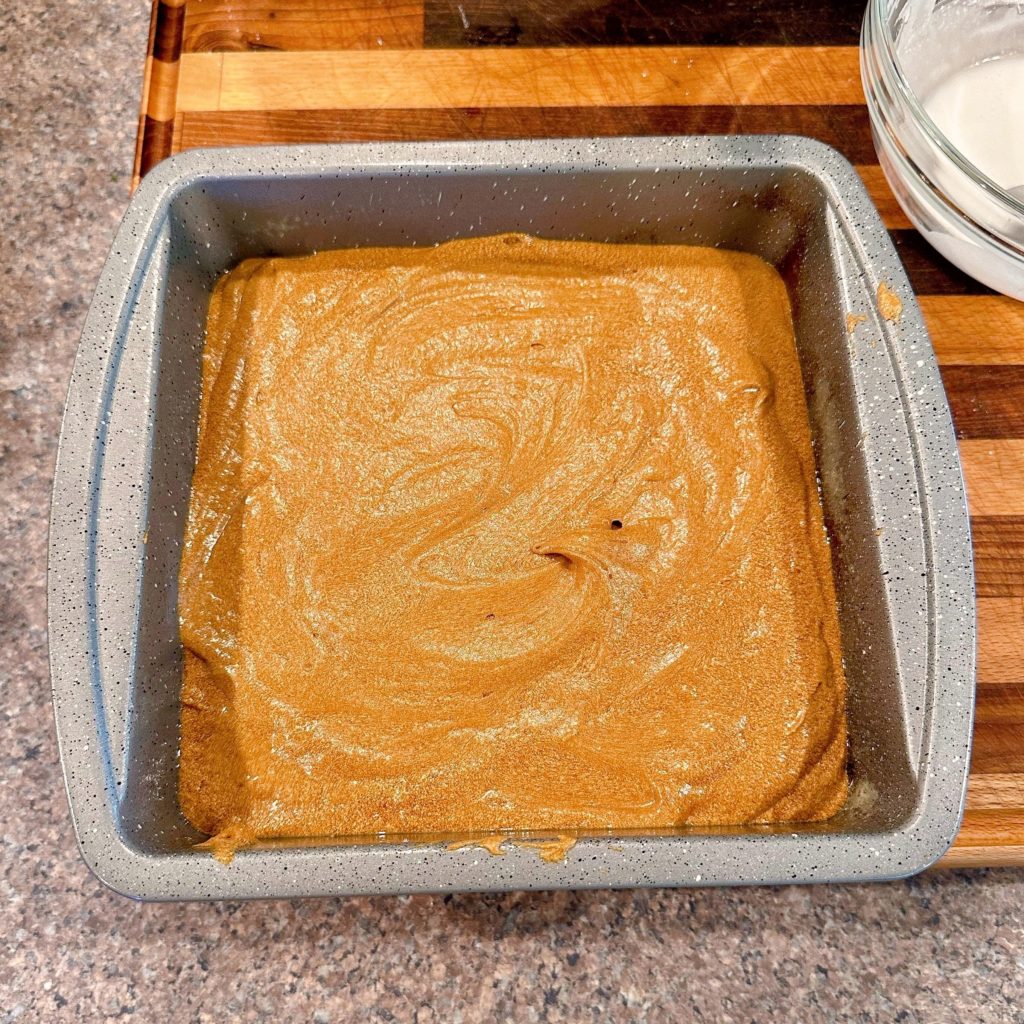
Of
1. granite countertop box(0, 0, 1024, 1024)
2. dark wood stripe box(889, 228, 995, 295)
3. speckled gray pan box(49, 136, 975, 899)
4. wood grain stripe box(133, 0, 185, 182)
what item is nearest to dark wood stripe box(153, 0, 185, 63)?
wood grain stripe box(133, 0, 185, 182)

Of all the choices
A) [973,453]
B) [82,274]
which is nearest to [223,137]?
[82,274]

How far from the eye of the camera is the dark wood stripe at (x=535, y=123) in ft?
3.66

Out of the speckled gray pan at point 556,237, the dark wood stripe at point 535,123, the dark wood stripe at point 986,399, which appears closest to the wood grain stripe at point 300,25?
the dark wood stripe at point 535,123

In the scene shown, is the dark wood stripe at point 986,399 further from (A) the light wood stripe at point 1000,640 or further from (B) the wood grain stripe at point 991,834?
(B) the wood grain stripe at point 991,834

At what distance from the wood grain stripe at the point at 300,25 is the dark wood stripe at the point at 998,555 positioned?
3.37 feet

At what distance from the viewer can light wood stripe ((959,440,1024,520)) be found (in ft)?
3.16

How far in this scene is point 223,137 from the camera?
1111 millimetres

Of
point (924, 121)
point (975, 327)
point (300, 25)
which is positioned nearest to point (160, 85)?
point (300, 25)

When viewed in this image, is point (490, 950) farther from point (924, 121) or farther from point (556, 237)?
point (924, 121)

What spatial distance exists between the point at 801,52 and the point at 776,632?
0.86 m

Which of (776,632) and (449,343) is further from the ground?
(449,343)

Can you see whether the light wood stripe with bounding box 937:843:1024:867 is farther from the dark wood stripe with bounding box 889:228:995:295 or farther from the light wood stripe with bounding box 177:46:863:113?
the light wood stripe with bounding box 177:46:863:113

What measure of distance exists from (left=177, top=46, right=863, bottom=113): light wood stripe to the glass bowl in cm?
11

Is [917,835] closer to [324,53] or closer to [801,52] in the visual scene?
[801,52]
